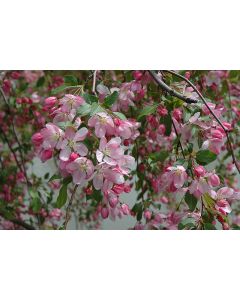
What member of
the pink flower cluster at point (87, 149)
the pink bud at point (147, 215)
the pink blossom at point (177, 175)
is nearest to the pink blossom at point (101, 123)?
the pink flower cluster at point (87, 149)

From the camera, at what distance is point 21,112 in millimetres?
2291

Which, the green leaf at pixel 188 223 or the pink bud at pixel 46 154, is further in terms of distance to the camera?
the green leaf at pixel 188 223

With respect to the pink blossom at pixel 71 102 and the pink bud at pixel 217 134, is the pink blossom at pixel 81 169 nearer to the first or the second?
the pink blossom at pixel 71 102

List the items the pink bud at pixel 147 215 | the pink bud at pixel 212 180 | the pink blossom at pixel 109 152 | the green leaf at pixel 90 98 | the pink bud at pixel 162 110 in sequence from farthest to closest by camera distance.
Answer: the pink bud at pixel 147 215
the pink bud at pixel 162 110
the pink bud at pixel 212 180
the green leaf at pixel 90 98
the pink blossom at pixel 109 152

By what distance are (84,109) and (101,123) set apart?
0.17 ft

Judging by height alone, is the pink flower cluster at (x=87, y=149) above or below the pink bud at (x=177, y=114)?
above

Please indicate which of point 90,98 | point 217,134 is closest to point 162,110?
point 217,134

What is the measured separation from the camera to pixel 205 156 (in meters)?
1.20

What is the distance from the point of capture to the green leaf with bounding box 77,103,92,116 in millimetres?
1060

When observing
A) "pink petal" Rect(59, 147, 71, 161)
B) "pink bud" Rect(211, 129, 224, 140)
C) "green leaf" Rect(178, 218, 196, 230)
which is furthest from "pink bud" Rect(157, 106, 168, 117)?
"pink petal" Rect(59, 147, 71, 161)

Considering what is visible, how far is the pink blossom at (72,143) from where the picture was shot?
1053 mm

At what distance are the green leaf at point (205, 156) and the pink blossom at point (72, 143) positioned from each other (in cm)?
31
